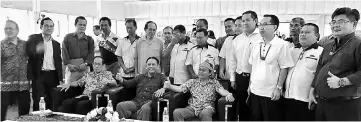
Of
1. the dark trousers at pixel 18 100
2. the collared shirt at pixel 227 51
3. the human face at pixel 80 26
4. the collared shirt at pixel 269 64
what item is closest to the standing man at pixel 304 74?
the collared shirt at pixel 269 64

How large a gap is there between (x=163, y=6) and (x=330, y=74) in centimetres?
716

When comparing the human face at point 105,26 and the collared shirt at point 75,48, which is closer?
the collared shirt at point 75,48

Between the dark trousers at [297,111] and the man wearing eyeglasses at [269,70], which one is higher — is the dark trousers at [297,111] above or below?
below

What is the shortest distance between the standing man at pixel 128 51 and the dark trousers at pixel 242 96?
1.58 m

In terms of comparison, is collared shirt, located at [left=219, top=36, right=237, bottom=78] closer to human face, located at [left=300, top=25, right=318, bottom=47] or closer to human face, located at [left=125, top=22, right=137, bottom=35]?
human face, located at [left=300, top=25, right=318, bottom=47]

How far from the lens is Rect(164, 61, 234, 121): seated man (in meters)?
3.52

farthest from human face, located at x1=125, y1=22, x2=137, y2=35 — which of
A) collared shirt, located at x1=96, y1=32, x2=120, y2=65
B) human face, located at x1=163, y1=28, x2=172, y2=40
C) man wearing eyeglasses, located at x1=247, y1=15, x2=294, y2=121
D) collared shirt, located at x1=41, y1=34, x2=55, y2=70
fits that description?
man wearing eyeglasses, located at x1=247, y1=15, x2=294, y2=121

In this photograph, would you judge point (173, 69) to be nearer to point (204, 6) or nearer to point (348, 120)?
point (348, 120)

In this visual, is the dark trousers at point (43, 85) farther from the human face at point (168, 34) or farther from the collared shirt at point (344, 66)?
the collared shirt at point (344, 66)

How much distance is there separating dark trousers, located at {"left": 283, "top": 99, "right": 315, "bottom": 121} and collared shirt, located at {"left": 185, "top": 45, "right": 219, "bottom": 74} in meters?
1.14

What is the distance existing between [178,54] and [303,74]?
5.81ft

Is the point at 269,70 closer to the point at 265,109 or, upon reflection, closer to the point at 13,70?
the point at 265,109

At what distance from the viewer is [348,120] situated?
2598mm

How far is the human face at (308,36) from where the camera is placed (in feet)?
9.82
